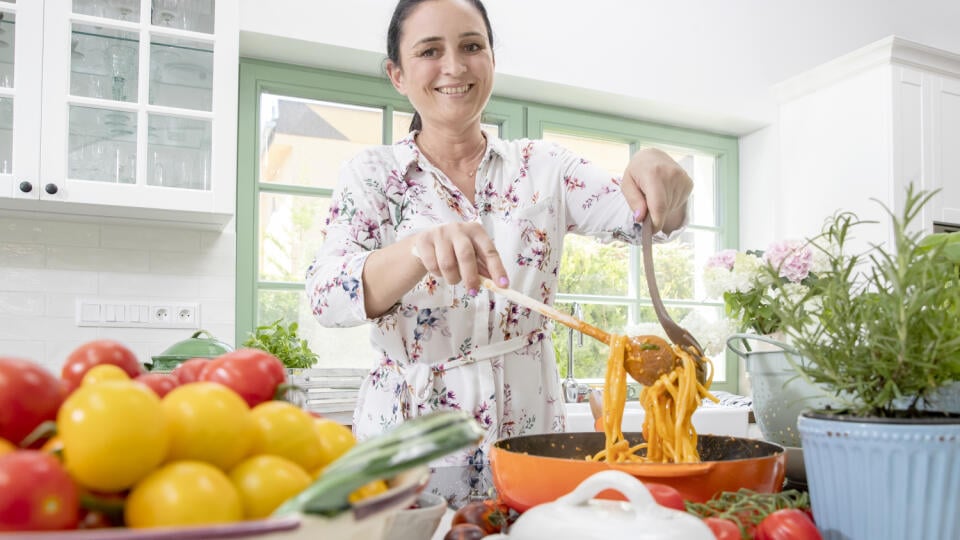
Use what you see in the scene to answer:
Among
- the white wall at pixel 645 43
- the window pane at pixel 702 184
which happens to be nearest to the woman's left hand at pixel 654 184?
→ the white wall at pixel 645 43

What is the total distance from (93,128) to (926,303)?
95.0 inches

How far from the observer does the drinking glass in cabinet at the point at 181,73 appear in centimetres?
255

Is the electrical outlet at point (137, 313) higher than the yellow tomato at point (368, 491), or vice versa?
the electrical outlet at point (137, 313)

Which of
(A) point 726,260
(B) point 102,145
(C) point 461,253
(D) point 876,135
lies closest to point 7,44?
(B) point 102,145

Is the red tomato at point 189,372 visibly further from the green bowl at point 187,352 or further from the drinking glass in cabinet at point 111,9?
the drinking glass in cabinet at point 111,9

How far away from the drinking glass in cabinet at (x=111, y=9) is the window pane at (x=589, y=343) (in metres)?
2.04

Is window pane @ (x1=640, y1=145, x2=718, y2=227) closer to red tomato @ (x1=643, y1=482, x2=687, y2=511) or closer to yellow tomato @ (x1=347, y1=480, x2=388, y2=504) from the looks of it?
red tomato @ (x1=643, y1=482, x2=687, y2=511)

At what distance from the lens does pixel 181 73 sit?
2.58m

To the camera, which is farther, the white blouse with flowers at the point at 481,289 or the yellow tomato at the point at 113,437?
the white blouse with flowers at the point at 481,289

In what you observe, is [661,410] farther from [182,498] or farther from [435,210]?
[435,210]

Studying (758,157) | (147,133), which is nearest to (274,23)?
(147,133)

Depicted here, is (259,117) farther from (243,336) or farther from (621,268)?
(621,268)

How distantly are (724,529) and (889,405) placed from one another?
0.62 feet

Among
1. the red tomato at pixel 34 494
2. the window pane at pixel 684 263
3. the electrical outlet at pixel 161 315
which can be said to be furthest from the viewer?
the window pane at pixel 684 263
